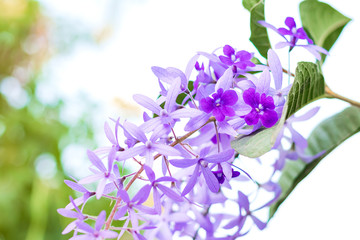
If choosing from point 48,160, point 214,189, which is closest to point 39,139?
point 48,160

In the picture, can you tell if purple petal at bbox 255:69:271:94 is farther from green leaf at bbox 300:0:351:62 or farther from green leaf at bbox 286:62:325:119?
green leaf at bbox 300:0:351:62

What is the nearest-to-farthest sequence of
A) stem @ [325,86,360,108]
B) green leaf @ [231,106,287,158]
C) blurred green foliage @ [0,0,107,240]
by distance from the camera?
green leaf @ [231,106,287,158] < stem @ [325,86,360,108] < blurred green foliage @ [0,0,107,240]

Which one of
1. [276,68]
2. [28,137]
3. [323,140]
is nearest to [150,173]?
[276,68]

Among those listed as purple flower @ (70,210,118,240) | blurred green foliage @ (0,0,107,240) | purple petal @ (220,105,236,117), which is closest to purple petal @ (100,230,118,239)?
purple flower @ (70,210,118,240)

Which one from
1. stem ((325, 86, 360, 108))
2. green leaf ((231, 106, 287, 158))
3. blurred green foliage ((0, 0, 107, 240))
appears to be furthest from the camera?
blurred green foliage ((0, 0, 107, 240))

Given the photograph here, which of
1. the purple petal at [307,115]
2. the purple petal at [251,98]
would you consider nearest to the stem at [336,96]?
the purple petal at [307,115]

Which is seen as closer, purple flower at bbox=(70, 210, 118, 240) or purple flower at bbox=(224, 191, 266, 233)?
purple flower at bbox=(70, 210, 118, 240)

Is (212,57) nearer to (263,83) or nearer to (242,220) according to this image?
(263,83)
